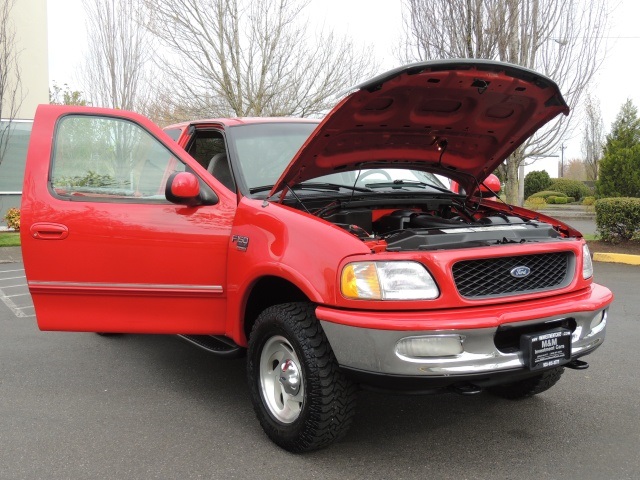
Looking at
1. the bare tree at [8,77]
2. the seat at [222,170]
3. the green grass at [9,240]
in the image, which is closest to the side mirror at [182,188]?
the seat at [222,170]

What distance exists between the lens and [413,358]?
2801 millimetres

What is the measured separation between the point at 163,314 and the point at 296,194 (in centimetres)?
112

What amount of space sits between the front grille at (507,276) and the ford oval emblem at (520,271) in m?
0.01

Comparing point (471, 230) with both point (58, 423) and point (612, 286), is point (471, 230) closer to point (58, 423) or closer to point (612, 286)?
point (58, 423)

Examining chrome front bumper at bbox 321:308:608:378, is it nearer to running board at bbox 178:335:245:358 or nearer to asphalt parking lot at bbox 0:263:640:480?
asphalt parking lot at bbox 0:263:640:480

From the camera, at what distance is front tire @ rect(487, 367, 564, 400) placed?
12.6 feet

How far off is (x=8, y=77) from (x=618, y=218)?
14626mm

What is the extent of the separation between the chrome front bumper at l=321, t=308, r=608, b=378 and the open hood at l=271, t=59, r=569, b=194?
110cm

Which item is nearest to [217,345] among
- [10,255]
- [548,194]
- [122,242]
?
[122,242]

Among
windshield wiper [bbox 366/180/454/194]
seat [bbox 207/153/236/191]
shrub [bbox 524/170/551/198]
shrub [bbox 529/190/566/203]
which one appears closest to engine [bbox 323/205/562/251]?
windshield wiper [bbox 366/180/454/194]

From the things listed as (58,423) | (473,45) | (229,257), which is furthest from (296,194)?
(473,45)

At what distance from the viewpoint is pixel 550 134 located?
43.1 ft

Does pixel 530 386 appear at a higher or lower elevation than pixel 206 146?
lower

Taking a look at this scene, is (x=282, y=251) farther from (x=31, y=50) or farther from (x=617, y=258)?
(x=31, y=50)
